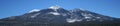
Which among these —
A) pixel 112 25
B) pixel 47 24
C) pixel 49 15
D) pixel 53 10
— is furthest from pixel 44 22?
pixel 112 25

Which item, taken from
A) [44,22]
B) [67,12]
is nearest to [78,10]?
[67,12]

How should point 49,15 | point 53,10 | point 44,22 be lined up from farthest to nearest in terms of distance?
1. point 53,10
2. point 49,15
3. point 44,22

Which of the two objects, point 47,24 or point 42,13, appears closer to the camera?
point 47,24

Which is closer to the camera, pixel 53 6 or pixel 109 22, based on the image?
pixel 109 22

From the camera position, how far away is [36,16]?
22.9 m

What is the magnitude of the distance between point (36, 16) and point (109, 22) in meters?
5.73

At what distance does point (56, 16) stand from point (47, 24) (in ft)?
4.74

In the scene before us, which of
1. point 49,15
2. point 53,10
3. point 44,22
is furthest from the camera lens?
point 53,10

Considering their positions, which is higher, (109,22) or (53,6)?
(53,6)

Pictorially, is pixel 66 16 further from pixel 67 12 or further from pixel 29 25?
pixel 29 25

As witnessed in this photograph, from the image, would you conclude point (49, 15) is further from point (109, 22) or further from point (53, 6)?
point (109, 22)

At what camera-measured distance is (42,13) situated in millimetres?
23984

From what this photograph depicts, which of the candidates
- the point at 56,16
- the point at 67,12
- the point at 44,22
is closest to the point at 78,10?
the point at 67,12

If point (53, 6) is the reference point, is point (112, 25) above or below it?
below
